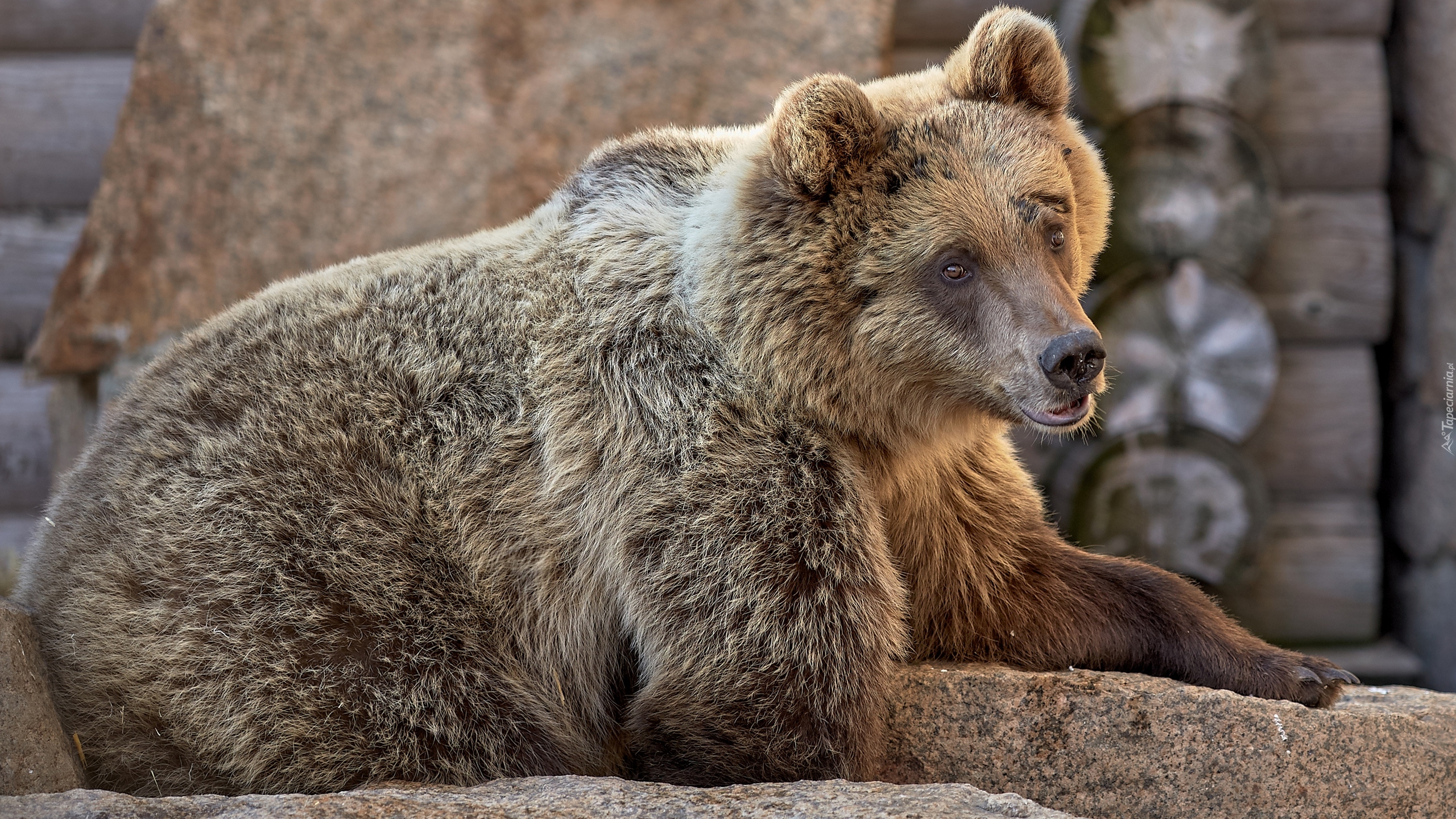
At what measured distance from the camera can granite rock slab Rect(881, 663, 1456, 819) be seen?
3.47 meters

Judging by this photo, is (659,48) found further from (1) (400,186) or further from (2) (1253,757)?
(2) (1253,757)

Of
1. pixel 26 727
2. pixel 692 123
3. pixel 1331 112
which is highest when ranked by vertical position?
pixel 1331 112

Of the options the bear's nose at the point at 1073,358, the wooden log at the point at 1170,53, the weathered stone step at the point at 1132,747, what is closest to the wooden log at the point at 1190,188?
the wooden log at the point at 1170,53

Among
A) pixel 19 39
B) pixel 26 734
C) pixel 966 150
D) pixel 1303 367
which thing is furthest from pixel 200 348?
pixel 1303 367

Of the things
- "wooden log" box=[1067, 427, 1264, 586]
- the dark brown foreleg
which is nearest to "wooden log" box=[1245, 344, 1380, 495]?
"wooden log" box=[1067, 427, 1264, 586]

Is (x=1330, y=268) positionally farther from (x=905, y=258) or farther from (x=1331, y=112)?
(x=905, y=258)

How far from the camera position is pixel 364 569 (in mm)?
3582

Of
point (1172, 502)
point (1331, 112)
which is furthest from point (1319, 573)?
point (1331, 112)

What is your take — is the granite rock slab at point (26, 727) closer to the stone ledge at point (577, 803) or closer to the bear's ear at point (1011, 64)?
the stone ledge at point (577, 803)

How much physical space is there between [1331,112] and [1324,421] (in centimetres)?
169

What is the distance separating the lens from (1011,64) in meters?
3.79

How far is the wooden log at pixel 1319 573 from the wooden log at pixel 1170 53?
2350 mm

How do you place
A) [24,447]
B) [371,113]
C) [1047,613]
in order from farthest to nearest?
[24,447], [371,113], [1047,613]

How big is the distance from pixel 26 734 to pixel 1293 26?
670 centimetres
